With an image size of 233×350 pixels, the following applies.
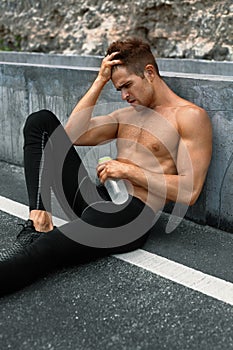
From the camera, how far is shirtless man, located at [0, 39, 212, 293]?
339 centimetres

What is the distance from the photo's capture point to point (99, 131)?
12.7 ft

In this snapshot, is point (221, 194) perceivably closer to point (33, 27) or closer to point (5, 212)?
point (5, 212)

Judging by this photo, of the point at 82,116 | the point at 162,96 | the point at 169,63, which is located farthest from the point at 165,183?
the point at 169,63

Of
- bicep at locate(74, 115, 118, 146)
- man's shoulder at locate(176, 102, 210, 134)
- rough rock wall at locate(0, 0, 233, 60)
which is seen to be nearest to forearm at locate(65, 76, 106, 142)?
bicep at locate(74, 115, 118, 146)

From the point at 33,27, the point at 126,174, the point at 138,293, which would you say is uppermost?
the point at 126,174

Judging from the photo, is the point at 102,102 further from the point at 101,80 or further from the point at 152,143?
the point at 152,143

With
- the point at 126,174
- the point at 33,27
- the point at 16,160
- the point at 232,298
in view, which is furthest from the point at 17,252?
the point at 33,27

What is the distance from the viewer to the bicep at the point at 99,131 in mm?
3836

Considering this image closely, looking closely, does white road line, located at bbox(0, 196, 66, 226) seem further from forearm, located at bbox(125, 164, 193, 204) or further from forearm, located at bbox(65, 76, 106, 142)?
forearm, located at bbox(125, 164, 193, 204)

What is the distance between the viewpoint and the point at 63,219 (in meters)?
4.09

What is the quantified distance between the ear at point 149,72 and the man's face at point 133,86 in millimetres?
25

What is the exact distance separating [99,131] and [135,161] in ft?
1.27

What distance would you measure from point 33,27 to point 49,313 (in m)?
10.6

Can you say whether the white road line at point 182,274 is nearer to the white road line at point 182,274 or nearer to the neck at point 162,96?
the white road line at point 182,274
